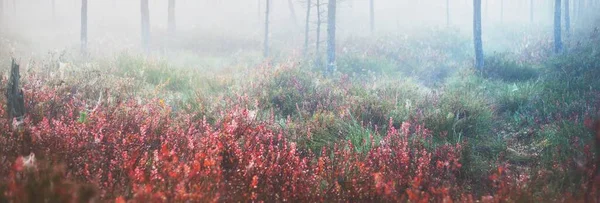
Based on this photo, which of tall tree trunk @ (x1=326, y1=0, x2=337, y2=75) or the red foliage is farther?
tall tree trunk @ (x1=326, y1=0, x2=337, y2=75)

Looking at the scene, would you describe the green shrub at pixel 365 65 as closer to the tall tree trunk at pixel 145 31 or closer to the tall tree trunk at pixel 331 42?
the tall tree trunk at pixel 331 42

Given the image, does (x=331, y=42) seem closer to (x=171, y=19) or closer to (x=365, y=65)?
(x=365, y=65)

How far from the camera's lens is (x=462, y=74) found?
38.5 feet

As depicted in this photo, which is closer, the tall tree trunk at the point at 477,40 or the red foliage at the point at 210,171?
the red foliage at the point at 210,171

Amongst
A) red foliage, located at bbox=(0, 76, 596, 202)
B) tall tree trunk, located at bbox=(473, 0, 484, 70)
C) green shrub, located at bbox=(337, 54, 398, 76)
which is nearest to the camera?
red foliage, located at bbox=(0, 76, 596, 202)

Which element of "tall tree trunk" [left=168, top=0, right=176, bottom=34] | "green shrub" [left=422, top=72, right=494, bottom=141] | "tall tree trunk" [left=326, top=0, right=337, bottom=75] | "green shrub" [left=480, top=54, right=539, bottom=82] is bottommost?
"green shrub" [left=422, top=72, right=494, bottom=141]

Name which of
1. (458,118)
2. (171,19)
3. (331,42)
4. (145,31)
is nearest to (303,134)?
(458,118)

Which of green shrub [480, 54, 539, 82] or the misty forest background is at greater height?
green shrub [480, 54, 539, 82]

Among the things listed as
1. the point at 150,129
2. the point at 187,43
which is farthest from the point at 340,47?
the point at 150,129

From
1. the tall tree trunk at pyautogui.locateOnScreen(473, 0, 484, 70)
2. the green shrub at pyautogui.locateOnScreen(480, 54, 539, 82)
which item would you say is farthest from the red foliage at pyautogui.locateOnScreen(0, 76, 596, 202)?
the tall tree trunk at pyautogui.locateOnScreen(473, 0, 484, 70)

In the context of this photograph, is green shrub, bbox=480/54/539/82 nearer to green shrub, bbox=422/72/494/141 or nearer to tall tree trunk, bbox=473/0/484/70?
tall tree trunk, bbox=473/0/484/70

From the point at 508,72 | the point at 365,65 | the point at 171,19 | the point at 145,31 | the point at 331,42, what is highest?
the point at 171,19

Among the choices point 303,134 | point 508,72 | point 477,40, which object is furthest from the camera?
point 477,40

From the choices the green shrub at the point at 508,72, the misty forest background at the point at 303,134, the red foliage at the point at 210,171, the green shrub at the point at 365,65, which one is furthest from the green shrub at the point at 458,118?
the green shrub at the point at 365,65
